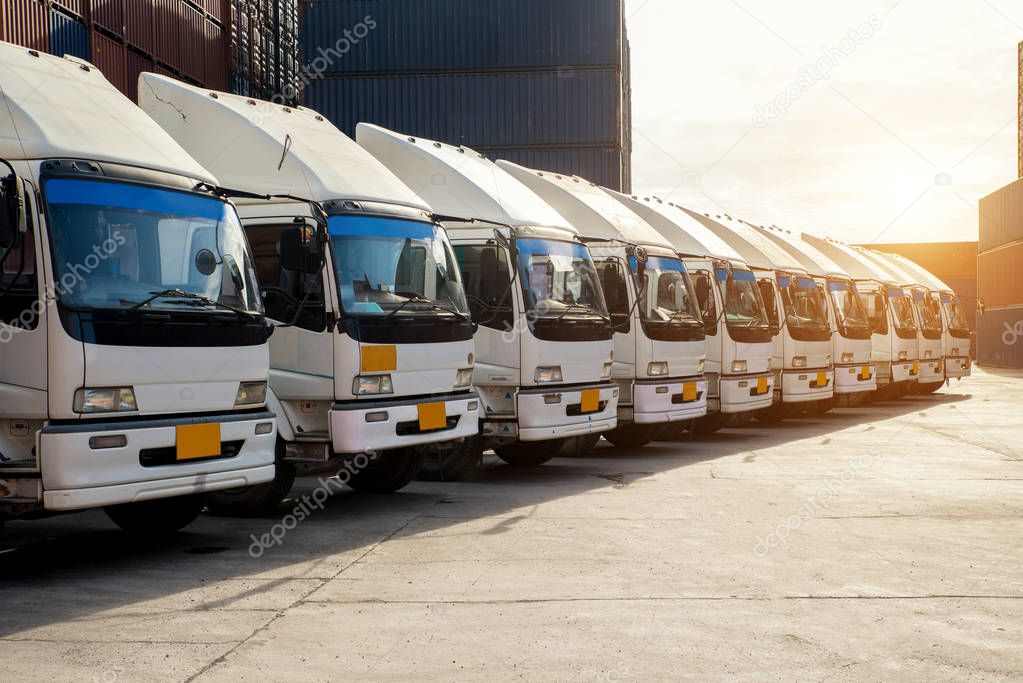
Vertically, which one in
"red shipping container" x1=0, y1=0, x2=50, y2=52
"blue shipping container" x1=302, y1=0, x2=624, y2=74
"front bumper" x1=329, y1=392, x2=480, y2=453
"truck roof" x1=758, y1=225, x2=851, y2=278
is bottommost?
"front bumper" x1=329, y1=392, x2=480, y2=453

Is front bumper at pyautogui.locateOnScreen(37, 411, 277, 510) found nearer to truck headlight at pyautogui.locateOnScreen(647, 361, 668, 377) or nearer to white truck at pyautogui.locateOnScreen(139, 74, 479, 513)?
white truck at pyautogui.locateOnScreen(139, 74, 479, 513)

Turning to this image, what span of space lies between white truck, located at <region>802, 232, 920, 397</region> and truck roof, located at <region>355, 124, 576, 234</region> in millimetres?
10951

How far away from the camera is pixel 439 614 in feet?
18.8

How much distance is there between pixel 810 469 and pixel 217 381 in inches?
268

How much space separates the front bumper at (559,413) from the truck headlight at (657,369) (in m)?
1.18

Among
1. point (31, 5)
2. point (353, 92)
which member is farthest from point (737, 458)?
point (353, 92)

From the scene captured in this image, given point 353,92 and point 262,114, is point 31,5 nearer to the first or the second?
point 262,114

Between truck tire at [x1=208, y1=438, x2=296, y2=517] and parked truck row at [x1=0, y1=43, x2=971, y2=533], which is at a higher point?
parked truck row at [x1=0, y1=43, x2=971, y2=533]

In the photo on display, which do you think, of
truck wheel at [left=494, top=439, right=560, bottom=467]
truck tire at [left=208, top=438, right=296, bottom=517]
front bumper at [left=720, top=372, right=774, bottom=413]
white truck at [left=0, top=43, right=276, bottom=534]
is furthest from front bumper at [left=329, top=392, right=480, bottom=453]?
front bumper at [left=720, top=372, right=774, bottom=413]

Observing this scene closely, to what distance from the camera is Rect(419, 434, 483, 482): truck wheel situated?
35.1 ft

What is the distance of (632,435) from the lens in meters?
14.1

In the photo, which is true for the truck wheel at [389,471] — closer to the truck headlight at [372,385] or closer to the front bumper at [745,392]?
the truck headlight at [372,385]

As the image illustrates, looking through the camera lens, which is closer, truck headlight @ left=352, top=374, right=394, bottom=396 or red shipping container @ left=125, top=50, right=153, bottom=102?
truck headlight @ left=352, top=374, right=394, bottom=396

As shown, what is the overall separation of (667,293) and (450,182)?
10.9 feet
